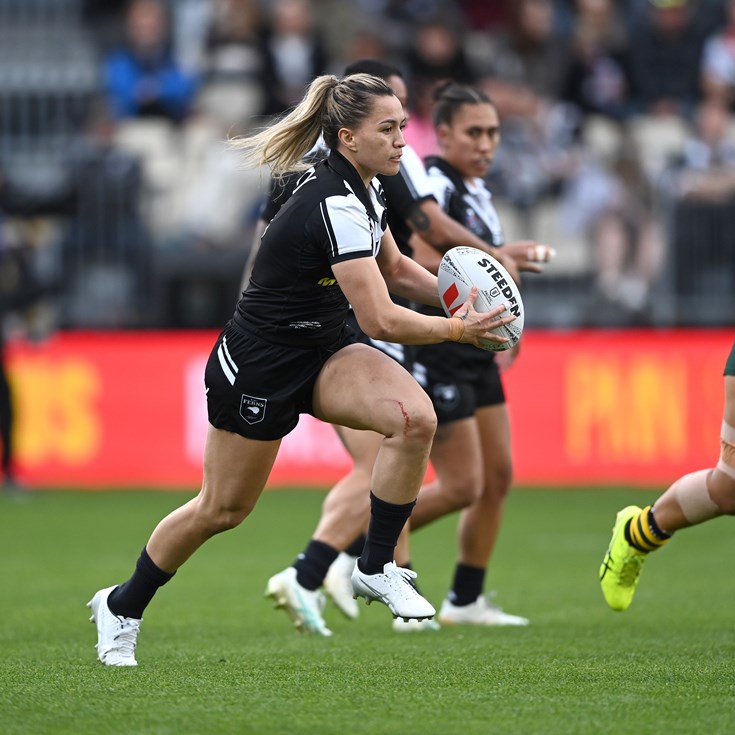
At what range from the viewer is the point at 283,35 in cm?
1605

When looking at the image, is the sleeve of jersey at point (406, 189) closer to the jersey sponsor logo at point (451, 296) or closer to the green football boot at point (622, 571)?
the jersey sponsor logo at point (451, 296)

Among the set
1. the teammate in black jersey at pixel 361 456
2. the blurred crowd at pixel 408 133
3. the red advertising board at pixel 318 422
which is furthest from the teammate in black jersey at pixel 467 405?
the blurred crowd at pixel 408 133

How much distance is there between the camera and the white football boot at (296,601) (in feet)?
21.9

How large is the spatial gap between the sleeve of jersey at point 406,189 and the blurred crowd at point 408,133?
23.1 ft

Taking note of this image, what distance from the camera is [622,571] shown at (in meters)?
6.24

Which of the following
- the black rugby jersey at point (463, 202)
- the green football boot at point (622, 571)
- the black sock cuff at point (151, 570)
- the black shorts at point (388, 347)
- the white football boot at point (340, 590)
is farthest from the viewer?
the white football boot at point (340, 590)

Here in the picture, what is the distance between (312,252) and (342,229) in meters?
0.17

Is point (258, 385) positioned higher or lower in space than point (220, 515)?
higher

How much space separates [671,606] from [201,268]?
26.2ft

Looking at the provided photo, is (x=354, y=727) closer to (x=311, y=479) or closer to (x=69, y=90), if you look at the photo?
(x=311, y=479)

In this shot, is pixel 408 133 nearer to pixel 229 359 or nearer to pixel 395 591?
pixel 229 359

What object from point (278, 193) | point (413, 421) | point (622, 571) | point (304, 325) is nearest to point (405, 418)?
point (413, 421)

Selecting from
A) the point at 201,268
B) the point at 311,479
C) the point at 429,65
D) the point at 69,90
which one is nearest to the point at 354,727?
the point at 311,479

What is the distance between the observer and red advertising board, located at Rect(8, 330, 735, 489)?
1363 cm
